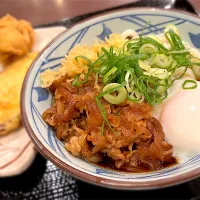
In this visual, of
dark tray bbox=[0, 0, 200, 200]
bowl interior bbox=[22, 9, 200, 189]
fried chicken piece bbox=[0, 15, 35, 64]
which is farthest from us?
fried chicken piece bbox=[0, 15, 35, 64]

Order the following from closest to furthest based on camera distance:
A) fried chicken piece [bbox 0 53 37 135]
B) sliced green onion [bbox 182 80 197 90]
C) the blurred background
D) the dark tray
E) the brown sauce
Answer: the brown sauce → sliced green onion [bbox 182 80 197 90] → the dark tray → fried chicken piece [bbox 0 53 37 135] → the blurred background

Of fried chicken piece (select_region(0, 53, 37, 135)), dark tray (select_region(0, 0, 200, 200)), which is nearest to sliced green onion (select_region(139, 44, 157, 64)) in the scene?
dark tray (select_region(0, 0, 200, 200))

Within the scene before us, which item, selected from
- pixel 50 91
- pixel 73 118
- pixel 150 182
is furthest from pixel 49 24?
pixel 150 182

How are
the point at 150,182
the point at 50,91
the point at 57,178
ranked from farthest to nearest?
1. the point at 57,178
2. the point at 50,91
3. the point at 150,182

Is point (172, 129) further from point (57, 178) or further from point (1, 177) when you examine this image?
point (1, 177)

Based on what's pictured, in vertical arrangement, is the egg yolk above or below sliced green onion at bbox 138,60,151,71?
below

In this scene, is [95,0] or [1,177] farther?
[95,0]

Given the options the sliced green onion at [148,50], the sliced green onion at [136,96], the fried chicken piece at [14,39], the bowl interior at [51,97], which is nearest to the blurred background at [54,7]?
the fried chicken piece at [14,39]

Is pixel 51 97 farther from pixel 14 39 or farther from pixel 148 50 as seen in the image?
pixel 14 39

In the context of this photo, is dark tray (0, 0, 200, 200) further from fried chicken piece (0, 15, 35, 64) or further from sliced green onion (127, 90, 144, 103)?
fried chicken piece (0, 15, 35, 64)
